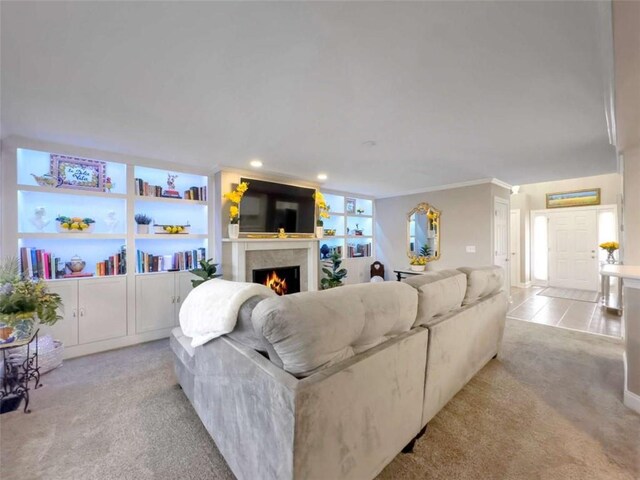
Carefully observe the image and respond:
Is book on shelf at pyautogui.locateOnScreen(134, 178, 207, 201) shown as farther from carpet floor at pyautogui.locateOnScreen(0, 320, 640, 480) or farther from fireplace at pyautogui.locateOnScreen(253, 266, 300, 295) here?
carpet floor at pyautogui.locateOnScreen(0, 320, 640, 480)

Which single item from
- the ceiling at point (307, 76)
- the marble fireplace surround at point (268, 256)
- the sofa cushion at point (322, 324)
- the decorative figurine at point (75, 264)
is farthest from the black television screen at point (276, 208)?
the sofa cushion at point (322, 324)

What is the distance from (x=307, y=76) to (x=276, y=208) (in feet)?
8.79

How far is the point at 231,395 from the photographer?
1.32 m

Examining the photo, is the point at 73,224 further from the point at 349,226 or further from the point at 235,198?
the point at 349,226

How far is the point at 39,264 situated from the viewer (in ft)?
9.10

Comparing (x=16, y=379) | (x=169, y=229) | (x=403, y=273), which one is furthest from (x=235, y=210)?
(x=403, y=273)

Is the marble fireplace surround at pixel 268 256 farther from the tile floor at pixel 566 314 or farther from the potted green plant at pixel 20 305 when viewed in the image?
the tile floor at pixel 566 314

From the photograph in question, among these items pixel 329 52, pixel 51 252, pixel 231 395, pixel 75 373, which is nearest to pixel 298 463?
pixel 231 395

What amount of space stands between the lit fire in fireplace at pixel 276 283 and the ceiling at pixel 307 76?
209 centimetres

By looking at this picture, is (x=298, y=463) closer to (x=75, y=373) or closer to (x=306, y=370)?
(x=306, y=370)

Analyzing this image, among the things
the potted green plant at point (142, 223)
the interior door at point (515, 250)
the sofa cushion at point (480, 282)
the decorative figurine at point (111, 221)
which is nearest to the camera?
the sofa cushion at point (480, 282)

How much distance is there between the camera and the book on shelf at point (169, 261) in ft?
11.1

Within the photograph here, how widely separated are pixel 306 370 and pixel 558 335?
4024 millimetres

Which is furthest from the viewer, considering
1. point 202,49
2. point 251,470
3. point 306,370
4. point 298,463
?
point 202,49
